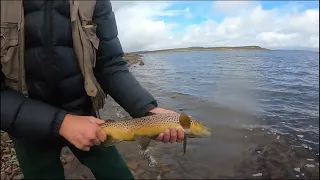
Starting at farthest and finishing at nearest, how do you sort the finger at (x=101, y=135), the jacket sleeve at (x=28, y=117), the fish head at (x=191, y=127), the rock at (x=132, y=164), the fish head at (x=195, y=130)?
1. the rock at (x=132, y=164)
2. the fish head at (x=195, y=130)
3. the fish head at (x=191, y=127)
4. the finger at (x=101, y=135)
5. the jacket sleeve at (x=28, y=117)

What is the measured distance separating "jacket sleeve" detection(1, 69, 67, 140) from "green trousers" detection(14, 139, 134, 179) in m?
0.35

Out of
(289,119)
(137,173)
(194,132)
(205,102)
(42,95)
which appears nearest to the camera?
(42,95)

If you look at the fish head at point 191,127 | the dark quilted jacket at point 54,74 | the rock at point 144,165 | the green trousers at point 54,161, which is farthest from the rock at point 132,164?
the dark quilted jacket at point 54,74

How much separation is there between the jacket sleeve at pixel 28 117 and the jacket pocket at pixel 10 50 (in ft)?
0.40

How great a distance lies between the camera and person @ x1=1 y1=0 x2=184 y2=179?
238 cm

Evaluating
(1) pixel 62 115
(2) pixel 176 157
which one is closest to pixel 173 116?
(1) pixel 62 115

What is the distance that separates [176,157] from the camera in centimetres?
815

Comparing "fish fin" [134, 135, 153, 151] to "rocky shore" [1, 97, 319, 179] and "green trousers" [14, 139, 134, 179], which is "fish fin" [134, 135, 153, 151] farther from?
"rocky shore" [1, 97, 319, 179]

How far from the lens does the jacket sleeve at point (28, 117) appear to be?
7.60 ft

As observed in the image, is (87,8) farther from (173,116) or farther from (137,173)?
(137,173)

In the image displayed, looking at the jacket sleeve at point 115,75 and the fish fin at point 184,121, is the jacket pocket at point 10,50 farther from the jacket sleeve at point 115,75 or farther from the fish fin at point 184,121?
the fish fin at point 184,121

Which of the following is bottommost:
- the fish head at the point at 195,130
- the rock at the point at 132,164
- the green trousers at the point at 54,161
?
the rock at the point at 132,164

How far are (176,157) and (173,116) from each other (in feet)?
17.1

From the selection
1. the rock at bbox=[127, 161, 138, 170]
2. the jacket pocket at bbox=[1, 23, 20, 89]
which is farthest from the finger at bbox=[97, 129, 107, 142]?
the rock at bbox=[127, 161, 138, 170]
